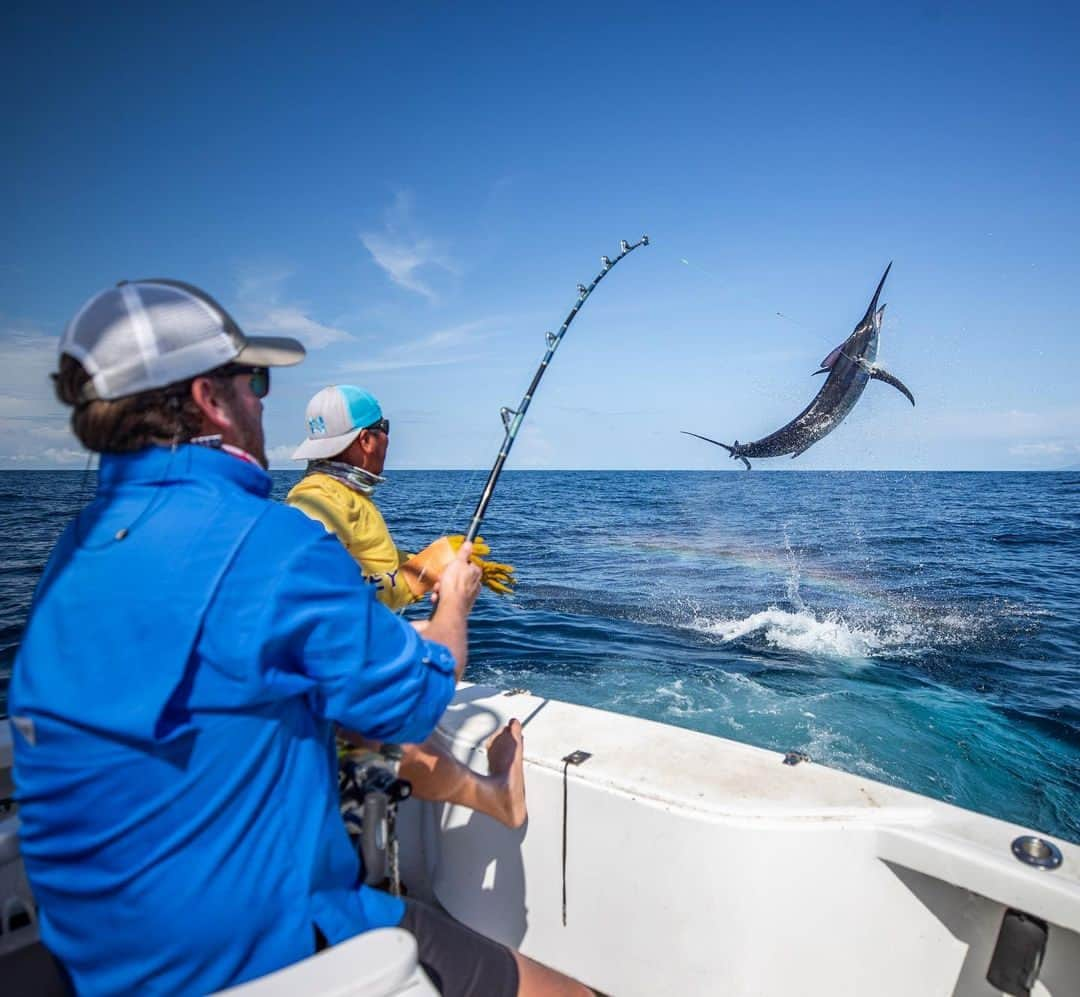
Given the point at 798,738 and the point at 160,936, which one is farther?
the point at 798,738

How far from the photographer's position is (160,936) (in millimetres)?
1104

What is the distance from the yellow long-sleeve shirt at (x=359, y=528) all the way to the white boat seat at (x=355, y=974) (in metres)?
1.58

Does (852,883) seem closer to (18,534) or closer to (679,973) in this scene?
(679,973)

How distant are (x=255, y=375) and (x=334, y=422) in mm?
1524

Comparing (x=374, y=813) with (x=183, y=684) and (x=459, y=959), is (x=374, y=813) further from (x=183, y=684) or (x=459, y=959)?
(x=183, y=684)

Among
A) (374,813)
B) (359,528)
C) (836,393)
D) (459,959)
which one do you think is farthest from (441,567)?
(836,393)

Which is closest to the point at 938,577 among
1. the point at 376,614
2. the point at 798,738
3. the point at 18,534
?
the point at 798,738

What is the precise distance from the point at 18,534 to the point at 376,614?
2234cm

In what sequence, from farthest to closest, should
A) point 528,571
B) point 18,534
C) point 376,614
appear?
point 18,534, point 528,571, point 376,614

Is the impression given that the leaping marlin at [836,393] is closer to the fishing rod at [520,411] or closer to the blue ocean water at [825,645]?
the blue ocean water at [825,645]

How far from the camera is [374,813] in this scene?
155 cm

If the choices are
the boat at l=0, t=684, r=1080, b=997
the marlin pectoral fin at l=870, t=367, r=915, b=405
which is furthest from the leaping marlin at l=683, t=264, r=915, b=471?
the boat at l=0, t=684, r=1080, b=997

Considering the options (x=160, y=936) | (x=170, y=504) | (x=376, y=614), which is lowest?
(x=160, y=936)

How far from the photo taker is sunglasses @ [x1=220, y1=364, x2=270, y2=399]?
50.7 inches
